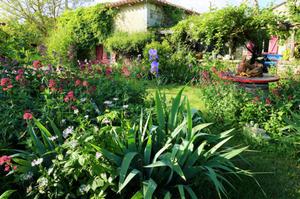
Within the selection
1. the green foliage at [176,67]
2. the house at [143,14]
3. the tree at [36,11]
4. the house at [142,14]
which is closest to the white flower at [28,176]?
the green foliage at [176,67]

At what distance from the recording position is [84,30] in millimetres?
14359

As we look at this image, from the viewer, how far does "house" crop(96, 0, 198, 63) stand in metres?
12.7

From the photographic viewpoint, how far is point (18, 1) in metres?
19.6

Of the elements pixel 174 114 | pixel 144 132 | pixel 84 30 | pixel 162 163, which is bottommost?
pixel 162 163

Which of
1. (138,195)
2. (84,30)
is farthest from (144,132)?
(84,30)

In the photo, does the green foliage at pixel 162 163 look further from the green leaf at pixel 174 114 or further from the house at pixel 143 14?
the house at pixel 143 14

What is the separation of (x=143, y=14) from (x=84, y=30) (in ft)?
14.0

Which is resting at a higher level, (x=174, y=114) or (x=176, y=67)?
(x=176, y=67)

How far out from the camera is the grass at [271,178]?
2210 millimetres

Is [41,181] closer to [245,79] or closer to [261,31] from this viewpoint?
[245,79]

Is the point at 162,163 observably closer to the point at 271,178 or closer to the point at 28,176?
the point at 28,176

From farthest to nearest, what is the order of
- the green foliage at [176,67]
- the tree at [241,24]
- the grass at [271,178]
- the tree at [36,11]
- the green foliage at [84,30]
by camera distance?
1. the tree at [36,11]
2. the green foliage at [84,30]
3. the green foliage at [176,67]
4. the tree at [241,24]
5. the grass at [271,178]

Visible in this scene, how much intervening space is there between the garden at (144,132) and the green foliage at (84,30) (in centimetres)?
871

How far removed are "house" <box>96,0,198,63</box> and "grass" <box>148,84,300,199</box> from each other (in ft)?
36.1
